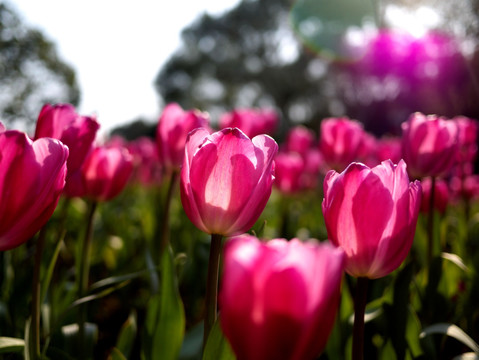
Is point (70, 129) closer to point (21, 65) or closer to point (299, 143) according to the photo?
point (299, 143)

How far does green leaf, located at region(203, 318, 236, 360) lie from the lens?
71 centimetres

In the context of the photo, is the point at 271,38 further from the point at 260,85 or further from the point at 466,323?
the point at 466,323

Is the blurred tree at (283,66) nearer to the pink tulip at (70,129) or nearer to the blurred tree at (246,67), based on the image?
the blurred tree at (246,67)

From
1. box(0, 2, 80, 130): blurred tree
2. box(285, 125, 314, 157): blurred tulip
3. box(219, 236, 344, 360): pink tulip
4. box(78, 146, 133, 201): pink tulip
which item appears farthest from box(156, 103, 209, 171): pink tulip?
box(0, 2, 80, 130): blurred tree

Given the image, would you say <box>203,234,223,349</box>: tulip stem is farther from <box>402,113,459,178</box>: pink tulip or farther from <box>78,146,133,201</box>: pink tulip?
<box>402,113,459,178</box>: pink tulip

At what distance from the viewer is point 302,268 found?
416mm

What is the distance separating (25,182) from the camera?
693 millimetres

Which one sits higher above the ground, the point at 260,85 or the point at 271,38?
the point at 271,38

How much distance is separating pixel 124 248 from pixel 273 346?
1987mm

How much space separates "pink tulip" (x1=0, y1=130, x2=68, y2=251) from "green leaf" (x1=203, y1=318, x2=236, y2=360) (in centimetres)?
32

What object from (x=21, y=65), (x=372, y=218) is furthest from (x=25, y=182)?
(x=21, y=65)

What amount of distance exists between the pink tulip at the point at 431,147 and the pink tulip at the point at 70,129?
3.49 feet

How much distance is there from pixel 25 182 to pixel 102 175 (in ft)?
2.41

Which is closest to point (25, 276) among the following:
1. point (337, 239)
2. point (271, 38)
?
point (337, 239)
